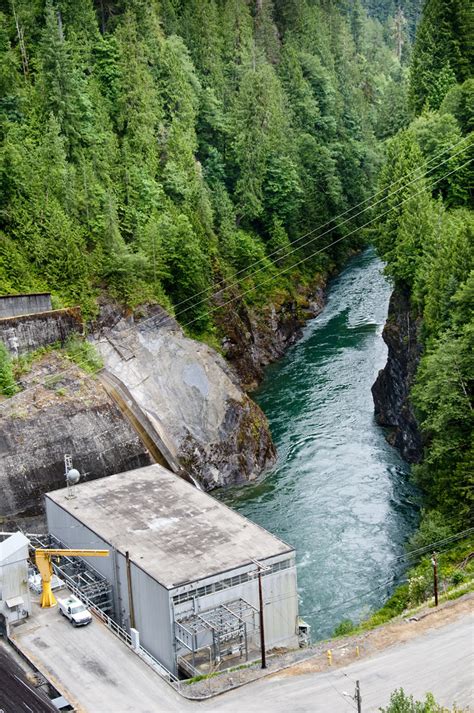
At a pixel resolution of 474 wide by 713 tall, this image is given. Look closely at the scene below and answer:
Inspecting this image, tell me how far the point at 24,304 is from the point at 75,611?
24220mm

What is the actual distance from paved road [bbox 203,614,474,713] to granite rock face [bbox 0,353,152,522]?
2199 cm

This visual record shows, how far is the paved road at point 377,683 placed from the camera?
135 feet

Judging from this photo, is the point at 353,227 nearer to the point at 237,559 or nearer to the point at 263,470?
the point at 263,470

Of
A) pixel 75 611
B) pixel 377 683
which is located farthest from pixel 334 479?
pixel 377 683

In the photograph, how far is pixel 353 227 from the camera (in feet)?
392

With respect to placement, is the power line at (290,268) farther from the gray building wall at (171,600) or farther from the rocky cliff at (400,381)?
the gray building wall at (171,600)

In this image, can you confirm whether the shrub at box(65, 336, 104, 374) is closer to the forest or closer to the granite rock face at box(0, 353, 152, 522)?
the granite rock face at box(0, 353, 152, 522)

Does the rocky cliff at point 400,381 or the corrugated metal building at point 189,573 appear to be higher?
the rocky cliff at point 400,381

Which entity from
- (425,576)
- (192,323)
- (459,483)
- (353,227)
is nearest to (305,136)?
(353,227)

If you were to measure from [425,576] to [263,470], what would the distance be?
21.8 meters

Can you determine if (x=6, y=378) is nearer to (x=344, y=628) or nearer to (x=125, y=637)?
(x=125, y=637)

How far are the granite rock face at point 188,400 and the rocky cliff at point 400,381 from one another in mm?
9250

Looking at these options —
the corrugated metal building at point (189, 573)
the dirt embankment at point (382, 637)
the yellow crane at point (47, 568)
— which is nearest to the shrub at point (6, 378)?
the corrugated metal building at point (189, 573)

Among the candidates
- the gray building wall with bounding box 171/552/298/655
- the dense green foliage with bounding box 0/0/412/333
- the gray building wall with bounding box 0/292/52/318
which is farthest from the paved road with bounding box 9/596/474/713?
the dense green foliage with bounding box 0/0/412/333
